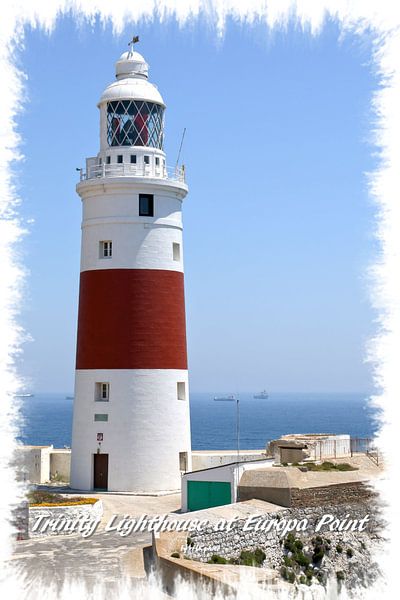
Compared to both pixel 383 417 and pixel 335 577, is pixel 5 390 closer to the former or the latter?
pixel 383 417

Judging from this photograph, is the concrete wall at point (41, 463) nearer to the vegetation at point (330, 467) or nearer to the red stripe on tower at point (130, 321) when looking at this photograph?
the red stripe on tower at point (130, 321)

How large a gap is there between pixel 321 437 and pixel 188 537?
51.8 ft

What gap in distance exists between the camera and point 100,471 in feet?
99.3

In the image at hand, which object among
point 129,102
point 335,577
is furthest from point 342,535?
point 129,102

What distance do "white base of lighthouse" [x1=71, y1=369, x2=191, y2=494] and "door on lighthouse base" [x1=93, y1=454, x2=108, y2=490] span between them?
3 centimetres

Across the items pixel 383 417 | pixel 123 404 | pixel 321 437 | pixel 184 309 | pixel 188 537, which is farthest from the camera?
pixel 321 437

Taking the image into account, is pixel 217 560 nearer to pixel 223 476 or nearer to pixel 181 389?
pixel 223 476

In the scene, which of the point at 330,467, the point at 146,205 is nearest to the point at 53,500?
the point at 330,467

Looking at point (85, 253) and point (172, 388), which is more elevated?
point (85, 253)

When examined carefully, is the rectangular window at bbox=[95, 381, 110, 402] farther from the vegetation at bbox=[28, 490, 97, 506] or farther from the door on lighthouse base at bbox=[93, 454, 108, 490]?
the vegetation at bbox=[28, 490, 97, 506]

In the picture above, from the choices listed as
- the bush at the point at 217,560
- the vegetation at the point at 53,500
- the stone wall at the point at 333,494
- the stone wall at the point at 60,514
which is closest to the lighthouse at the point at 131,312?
the vegetation at the point at 53,500

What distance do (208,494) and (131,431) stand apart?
13.2ft

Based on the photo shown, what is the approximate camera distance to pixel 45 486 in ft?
105

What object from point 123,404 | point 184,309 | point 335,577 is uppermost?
point 184,309
